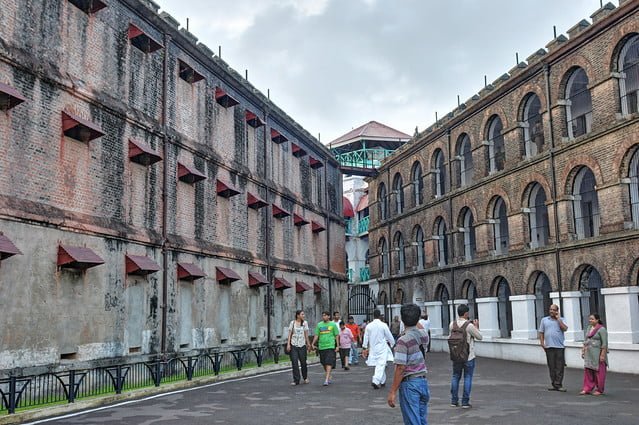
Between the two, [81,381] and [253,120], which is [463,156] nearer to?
[253,120]

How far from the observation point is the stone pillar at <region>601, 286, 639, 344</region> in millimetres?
19906

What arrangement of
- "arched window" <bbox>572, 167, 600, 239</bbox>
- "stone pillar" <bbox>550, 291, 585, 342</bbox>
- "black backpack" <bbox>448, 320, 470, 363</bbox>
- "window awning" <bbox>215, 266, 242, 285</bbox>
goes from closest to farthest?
"black backpack" <bbox>448, 320, 470, 363</bbox> < "stone pillar" <bbox>550, 291, 585, 342</bbox> < "window awning" <bbox>215, 266, 242, 285</bbox> < "arched window" <bbox>572, 167, 600, 239</bbox>

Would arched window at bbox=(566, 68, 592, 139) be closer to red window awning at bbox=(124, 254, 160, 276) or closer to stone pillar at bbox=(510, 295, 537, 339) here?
stone pillar at bbox=(510, 295, 537, 339)

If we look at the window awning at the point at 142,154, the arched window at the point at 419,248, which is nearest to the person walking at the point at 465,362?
the window awning at the point at 142,154

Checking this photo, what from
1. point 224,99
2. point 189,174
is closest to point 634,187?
point 189,174

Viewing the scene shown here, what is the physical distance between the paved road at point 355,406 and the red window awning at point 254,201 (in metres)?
9.42

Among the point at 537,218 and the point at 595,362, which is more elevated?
the point at 537,218

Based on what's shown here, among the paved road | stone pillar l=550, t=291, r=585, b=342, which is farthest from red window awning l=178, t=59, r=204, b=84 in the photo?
stone pillar l=550, t=291, r=585, b=342

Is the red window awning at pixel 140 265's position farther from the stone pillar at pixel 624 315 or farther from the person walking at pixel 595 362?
the stone pillar at pixel 624 315

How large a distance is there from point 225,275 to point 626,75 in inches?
569

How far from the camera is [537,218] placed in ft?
92.1

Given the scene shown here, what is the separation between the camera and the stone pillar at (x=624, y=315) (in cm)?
1991

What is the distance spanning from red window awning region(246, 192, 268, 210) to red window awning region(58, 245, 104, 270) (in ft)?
34.0

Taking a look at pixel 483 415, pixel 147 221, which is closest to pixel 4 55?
pixel 147 221
